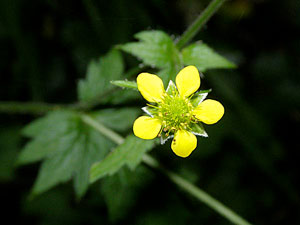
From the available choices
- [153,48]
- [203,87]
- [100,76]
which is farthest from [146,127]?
[203,87]

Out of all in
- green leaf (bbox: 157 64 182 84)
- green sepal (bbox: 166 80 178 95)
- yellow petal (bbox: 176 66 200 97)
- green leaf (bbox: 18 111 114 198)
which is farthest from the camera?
green leaf (bbox: 18 111 114 198)

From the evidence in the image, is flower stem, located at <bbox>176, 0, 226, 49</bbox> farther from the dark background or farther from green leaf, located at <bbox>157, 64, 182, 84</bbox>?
the dark background

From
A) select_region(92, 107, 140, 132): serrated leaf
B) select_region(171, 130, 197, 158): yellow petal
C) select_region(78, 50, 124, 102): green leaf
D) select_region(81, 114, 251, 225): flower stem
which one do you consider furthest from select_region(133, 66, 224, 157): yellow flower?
select_region(78, 50, 124, 102): green leaf

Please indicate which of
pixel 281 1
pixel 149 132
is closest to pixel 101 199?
pixel 149 132

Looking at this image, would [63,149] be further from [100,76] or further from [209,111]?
[209,111]

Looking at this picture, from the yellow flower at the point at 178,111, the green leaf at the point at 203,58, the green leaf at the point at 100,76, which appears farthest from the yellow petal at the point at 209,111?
the green leaf at the point at 100,76

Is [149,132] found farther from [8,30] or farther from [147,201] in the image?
[8,30]
